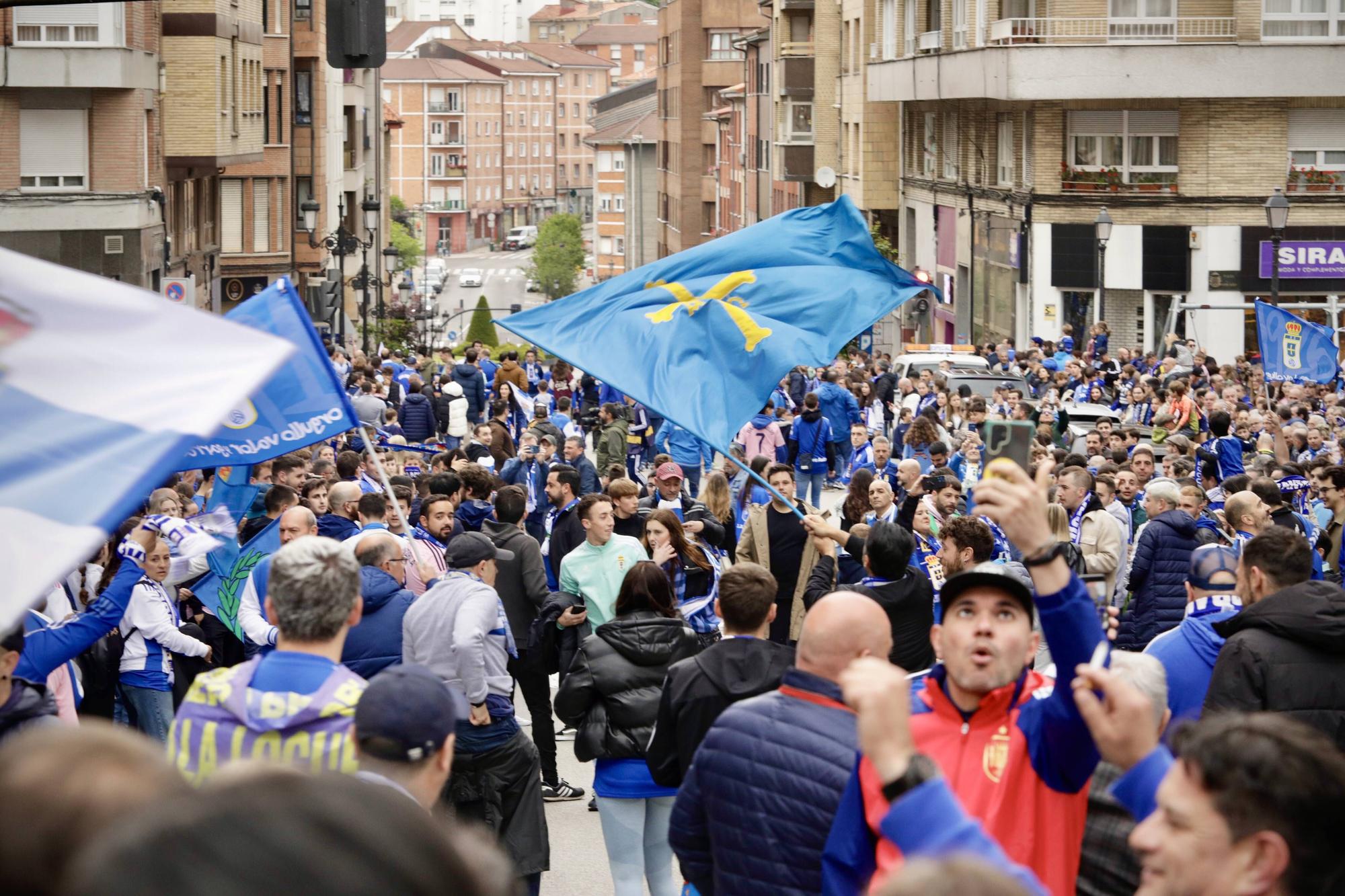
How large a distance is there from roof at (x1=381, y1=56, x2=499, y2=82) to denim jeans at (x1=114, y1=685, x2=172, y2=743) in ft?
539

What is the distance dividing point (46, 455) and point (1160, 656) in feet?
14.2

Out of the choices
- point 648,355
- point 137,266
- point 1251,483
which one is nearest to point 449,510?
point 648,355

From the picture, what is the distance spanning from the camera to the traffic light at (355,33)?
1156 cm

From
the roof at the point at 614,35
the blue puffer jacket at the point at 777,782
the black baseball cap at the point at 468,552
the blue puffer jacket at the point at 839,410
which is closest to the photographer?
the blue puffer jacket at the point at 777,782

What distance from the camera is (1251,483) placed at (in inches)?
424

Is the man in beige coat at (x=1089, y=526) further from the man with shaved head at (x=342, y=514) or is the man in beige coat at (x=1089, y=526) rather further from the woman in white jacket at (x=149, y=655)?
the woman in white jacket at (x=149, y=655)

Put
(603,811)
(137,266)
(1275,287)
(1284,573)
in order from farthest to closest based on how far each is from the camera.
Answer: (137,266)
(1275,287)
(603,811)
(1284,573)

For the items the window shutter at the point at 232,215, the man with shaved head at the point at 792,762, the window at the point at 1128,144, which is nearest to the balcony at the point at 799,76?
the window shutter at the point at 232,215

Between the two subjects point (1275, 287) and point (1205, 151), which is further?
point (1205, 151)

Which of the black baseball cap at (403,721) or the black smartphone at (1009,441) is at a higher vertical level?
the black smartphone at (1009,441)

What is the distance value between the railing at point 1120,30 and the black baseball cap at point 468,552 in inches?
1456

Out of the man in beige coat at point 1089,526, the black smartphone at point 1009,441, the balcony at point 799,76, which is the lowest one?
the man in beige coat at point 1089,526

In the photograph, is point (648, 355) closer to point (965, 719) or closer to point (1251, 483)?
point (1251, 483)

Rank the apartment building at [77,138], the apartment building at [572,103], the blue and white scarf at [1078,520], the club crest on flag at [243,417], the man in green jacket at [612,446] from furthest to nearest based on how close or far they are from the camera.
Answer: the apartment building at [572,103], the apartment building at [77,138], the man in green jacket at [612,446], the blue and white scarf at [1078,520], the club crest on flag at [243,417]
